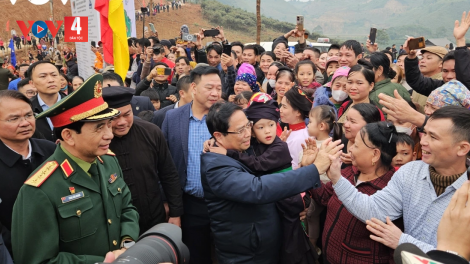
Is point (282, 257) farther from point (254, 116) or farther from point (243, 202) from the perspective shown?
point (254, 116)

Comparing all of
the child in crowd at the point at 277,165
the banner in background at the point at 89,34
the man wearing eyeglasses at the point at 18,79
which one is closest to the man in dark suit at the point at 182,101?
the child in crowd at the point at 277,165

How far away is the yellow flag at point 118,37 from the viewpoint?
511 centimetres

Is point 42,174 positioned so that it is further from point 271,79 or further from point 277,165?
point 271,79

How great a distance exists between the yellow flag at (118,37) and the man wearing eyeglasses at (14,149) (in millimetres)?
2569

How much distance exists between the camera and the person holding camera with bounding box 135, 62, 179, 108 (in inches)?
208

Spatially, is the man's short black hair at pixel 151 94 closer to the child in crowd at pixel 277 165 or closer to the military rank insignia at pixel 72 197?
the child in crowd at pixel 277 165

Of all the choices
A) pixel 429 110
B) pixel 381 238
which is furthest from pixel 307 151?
pixel 429 110

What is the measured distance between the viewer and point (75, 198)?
1908 mm

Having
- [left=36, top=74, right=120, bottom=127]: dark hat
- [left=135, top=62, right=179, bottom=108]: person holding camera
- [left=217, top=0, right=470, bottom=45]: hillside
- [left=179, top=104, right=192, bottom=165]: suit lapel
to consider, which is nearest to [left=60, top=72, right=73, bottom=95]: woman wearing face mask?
[left=135, top=62, right=179, bottom=108]: person holding camera

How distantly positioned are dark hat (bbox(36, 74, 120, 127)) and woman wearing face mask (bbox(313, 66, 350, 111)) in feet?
9.50

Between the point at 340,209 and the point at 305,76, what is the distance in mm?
2764

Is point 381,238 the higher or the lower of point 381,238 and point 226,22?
the lower

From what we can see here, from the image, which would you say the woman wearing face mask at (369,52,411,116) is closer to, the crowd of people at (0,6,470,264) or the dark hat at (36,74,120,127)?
the crowd of people at (0,6,470,264)

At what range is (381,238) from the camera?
197 centimetres
